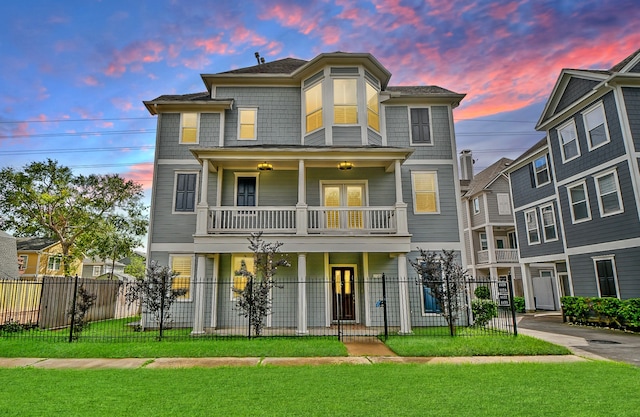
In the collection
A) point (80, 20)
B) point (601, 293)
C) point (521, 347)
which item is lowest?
point (521, 347)

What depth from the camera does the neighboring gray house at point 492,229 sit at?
78.6ft

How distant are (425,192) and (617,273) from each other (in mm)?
7702

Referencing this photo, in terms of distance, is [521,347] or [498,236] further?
[498,236]

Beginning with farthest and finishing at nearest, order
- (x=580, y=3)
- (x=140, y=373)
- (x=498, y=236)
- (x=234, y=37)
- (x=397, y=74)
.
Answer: (x=498, y=236) → (x=397, y=74) → (x=234, y=37) → (x=580, y=3) → (x=140, y=373)

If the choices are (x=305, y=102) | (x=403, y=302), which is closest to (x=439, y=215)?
(x=403, y=302)

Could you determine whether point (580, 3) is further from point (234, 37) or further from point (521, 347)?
point (234, 37)

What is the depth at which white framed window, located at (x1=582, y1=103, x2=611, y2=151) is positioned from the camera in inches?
525

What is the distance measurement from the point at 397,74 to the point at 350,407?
50.7 ft

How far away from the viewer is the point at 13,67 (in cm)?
1755

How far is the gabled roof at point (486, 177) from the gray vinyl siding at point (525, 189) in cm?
210

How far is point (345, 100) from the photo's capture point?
13570 millimetres

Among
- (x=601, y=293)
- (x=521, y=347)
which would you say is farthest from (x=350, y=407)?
(x=601, y=293)

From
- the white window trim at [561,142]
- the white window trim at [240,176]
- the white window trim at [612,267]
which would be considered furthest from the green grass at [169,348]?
the white window trim at [561,142]

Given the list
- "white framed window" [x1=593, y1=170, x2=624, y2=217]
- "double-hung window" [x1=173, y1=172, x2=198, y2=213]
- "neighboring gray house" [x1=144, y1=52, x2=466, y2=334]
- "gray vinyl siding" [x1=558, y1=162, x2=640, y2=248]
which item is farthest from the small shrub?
"double-hung window" [x1=173, y1=172, x2=198, y2=213]
